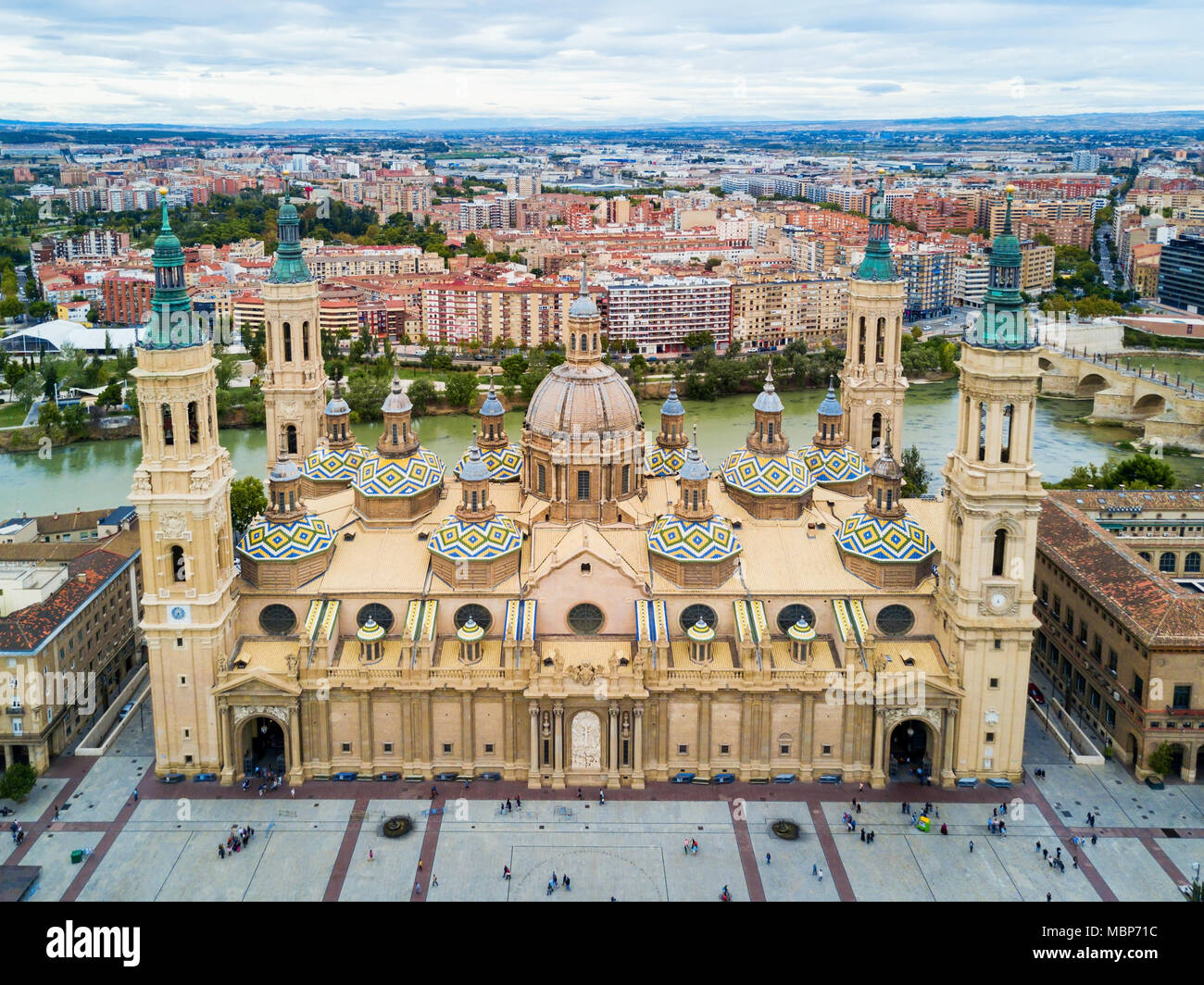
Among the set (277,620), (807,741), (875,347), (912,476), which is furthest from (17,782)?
(912,476)

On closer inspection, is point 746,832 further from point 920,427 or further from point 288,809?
point 920,427

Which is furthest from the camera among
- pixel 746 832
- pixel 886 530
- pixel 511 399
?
pixel 511 399

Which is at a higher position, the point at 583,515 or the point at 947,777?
the point at 583,515

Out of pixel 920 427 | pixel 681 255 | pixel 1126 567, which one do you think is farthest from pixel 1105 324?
pixel 1126 567

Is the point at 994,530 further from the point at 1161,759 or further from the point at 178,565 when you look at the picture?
the point at 178,565

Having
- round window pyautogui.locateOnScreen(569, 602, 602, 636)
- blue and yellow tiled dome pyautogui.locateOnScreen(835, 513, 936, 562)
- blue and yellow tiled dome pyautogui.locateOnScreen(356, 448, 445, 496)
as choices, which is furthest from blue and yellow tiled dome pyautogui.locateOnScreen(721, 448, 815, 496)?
blue and yellow tiled dome pyautogui.locateOnScreen(356, 448, 445, 496)

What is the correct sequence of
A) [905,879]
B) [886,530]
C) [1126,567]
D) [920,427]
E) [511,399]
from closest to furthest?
[905,879]
[886,530]
[1126,567]
[920,427]
[511,399]
